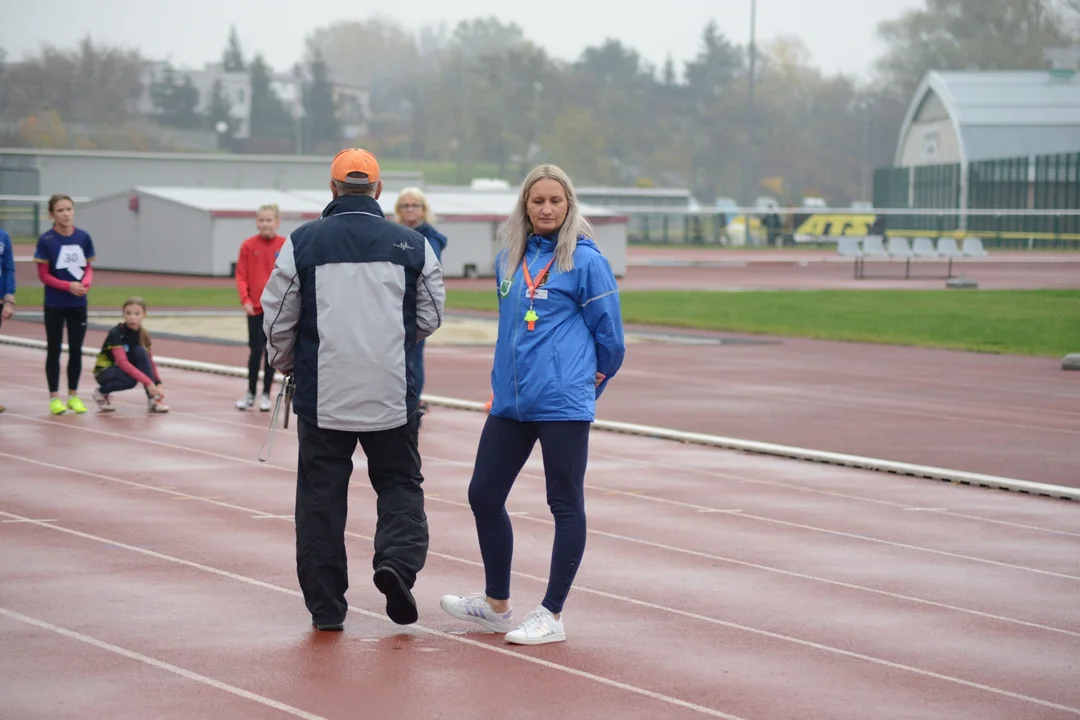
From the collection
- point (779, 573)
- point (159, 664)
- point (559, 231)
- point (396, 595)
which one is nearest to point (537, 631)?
point (396, 595)

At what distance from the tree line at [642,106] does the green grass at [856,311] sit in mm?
62953

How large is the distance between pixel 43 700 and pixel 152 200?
1447 inches

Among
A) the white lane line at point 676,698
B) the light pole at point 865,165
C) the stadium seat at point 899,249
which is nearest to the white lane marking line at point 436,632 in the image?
the white lane line at point 676,698

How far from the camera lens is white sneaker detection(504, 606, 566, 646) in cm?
661

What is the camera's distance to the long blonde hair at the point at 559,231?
6527mm

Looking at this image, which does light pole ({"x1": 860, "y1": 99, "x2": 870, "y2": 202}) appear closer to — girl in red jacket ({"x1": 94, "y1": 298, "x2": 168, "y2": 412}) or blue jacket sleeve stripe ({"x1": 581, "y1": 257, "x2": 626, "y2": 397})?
girl in red jacket ({"x1": 94, "y1": 298, "x2": 168, "y2": 412})

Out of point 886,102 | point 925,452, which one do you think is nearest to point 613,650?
point 925,452

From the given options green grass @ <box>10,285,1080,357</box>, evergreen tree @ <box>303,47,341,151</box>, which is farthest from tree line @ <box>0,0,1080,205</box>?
green grass @ <box>10,285,1080,357</box>

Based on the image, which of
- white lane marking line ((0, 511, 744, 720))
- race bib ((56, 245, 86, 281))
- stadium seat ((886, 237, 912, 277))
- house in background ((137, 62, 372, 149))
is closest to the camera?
white lane marking line ((0, 511, 744, 720))

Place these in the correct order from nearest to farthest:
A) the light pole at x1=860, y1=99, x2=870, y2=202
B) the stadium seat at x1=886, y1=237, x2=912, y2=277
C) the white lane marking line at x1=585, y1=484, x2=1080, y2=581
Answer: the white lane marking line at x1=585, y1=484, x2=1080, y2=581 → the stadium seat at x1=886, y1=237, x2=912, y2=277 → the light pole at x1=860, y1=99, x2=870, y2=202

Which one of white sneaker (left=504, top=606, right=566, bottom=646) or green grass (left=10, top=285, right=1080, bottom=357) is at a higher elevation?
green grass (left=10, top=285, right=1080, bottom=357)

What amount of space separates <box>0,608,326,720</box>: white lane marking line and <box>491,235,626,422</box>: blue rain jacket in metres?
1.53

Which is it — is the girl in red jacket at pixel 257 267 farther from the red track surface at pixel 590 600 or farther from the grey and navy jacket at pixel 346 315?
the grey and navy jacket at pixel 346 315

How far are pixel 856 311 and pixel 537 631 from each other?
23.6 metres
